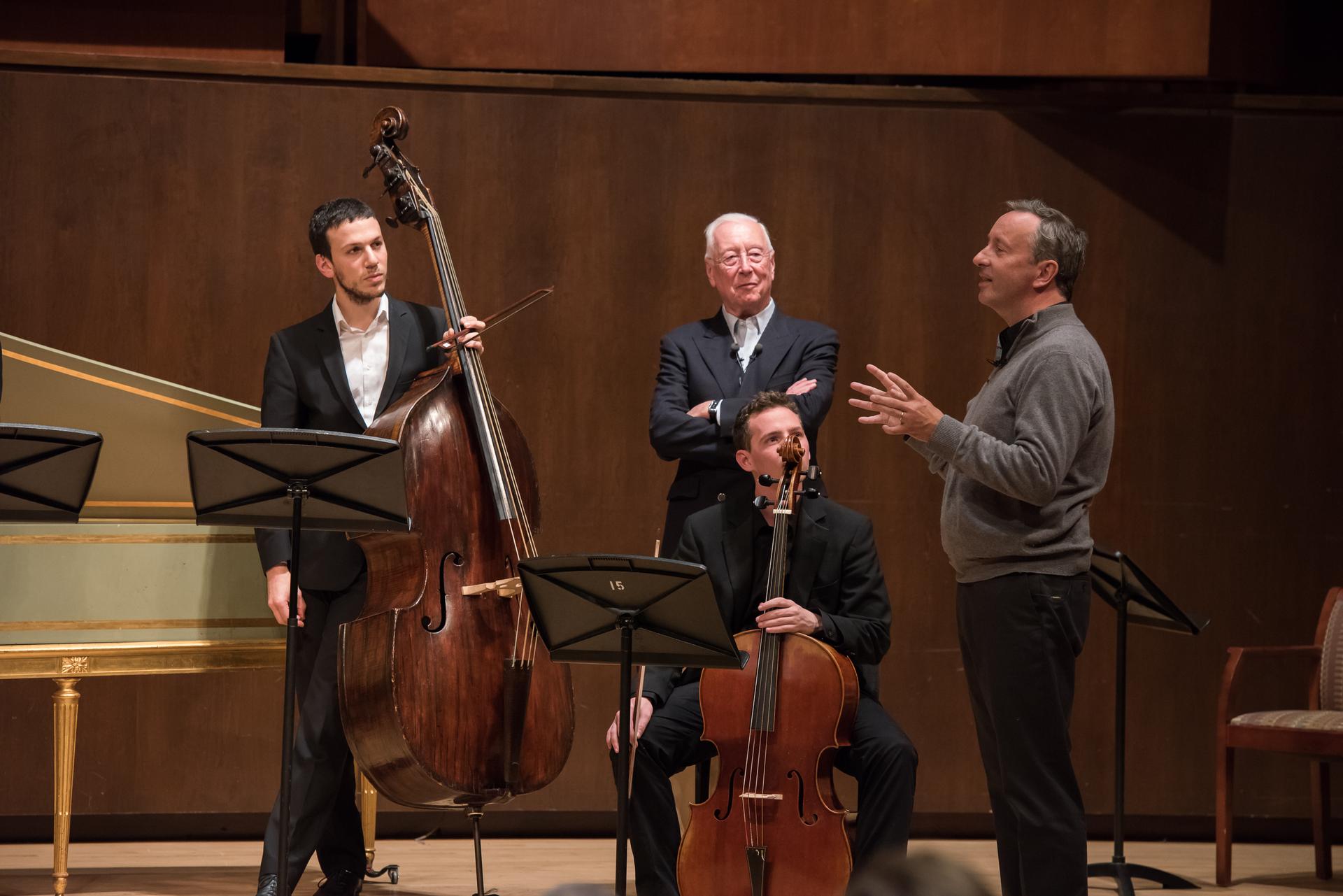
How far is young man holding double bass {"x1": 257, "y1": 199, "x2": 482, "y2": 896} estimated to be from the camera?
140 inches

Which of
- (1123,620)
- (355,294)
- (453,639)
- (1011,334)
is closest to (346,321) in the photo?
(355,294)

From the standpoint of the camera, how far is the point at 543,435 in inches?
198

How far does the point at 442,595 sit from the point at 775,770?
846mm

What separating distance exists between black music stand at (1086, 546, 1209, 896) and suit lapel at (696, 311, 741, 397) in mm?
1132

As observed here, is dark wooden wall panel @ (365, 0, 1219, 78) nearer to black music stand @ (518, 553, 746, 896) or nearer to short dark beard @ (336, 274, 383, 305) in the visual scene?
short dark beard @ (336, 274, 383, 305)

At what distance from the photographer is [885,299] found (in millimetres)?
5125

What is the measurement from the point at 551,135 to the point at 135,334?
156 centimetres

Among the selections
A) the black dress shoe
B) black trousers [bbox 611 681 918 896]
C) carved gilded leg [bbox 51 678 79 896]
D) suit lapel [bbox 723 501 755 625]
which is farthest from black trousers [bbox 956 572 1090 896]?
carved gilded leg [bbox 51 678 79 896]

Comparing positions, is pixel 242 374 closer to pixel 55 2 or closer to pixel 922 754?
pixel 55 2

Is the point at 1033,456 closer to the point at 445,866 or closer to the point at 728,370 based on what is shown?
the point at 728,370

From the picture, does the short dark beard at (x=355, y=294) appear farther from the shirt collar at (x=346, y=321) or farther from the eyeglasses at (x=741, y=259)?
the eyeglasses at (x=741, y=259)

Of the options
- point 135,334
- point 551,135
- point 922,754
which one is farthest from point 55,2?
point 922,754

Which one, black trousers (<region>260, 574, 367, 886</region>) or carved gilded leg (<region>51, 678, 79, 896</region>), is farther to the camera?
carved gilded leg (<region>51, 678, 79, 896</region>)

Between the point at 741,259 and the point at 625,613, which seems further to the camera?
the point at 741,259
